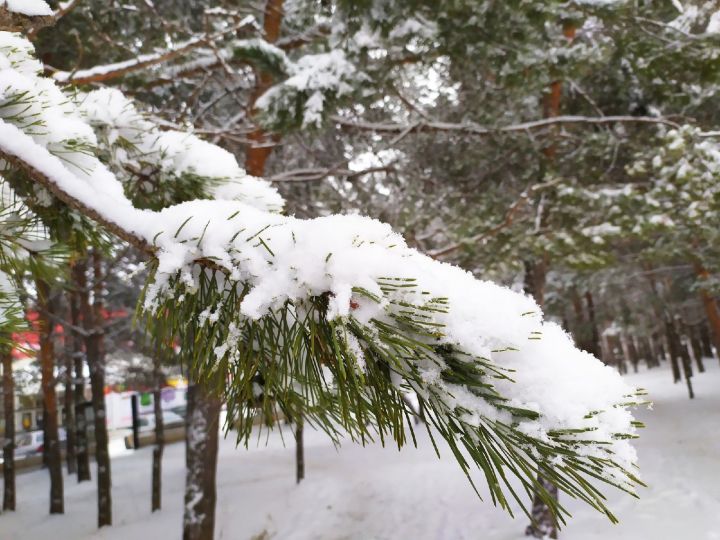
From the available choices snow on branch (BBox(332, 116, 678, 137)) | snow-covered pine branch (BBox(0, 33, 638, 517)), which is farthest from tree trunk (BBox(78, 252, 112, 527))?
snow-covered pine branch (BBox(0, 33, 638, 517))

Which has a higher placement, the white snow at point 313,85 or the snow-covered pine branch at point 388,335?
the white snow at point 313,85

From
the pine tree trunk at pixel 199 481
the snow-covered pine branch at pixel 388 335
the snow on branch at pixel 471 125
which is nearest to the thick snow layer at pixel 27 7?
the snow-covered pine branch at pixel 388 335

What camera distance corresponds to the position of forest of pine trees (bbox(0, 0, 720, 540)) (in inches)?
27.8

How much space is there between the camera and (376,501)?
1024 centimetres

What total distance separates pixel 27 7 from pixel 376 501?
10618 mm

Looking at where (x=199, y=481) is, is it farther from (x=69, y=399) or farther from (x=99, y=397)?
(x=69, y=399)

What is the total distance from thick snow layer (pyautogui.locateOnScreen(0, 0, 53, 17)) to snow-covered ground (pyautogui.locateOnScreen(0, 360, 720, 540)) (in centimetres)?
786

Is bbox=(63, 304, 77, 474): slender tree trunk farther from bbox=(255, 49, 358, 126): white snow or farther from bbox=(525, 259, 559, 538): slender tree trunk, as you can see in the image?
bbox=(525, 259, 559, 538): slender tree trunk

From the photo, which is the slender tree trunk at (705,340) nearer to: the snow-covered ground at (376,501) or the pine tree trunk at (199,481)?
the snow-covered ground at (376,501)

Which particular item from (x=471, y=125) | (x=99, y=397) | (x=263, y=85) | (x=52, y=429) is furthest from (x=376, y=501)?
(x=263, y=85)

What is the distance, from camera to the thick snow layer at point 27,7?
138 cm

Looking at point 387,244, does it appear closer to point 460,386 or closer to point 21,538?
point 460,386

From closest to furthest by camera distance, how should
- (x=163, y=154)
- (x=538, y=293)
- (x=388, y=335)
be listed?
(x=388, y=335) < (x=163, y=154) < (x=538, y=293)

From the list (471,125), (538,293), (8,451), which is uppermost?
(471,125)
